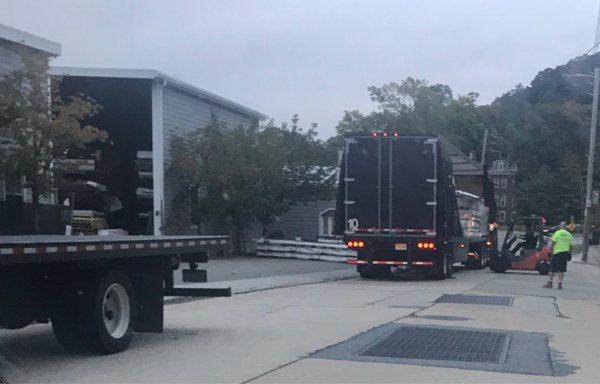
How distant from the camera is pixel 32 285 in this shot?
28.8ft

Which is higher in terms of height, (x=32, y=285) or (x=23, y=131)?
(x=23, y=131)

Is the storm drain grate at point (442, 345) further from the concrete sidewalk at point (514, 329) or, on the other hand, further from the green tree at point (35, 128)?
the green tree at point (35, 128)

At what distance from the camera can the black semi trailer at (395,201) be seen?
21.9 metres

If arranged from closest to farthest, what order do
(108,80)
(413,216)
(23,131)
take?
(23,131) → (413,216) → (108,80)

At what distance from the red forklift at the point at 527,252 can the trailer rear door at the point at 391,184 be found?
6.76 m

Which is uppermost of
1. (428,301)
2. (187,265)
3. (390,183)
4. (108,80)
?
(108,80)

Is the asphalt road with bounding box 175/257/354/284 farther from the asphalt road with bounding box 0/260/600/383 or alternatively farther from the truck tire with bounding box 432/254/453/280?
the truck tire with bounding box 432/254/453/280

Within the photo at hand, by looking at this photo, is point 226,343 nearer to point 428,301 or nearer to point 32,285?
point 32,285

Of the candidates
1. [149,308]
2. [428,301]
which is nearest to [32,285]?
[149,308]

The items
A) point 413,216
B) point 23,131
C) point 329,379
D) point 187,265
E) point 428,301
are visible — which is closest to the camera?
point 329,379

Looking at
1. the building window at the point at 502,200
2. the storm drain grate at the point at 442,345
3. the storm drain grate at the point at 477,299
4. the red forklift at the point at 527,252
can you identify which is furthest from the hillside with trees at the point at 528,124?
the storm drain grate at the point at 442,345

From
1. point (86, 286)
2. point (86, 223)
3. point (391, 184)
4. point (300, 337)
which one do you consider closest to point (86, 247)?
point (86, 286)

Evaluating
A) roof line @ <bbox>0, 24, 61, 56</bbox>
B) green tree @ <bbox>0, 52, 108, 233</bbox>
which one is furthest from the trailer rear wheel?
roof line @ <bbox>0, 24, 61, 56</bbox>

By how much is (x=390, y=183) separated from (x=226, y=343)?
40.8 ft
